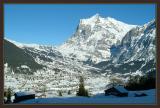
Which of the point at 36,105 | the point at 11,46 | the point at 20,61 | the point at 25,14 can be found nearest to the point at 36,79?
the point at 20,61

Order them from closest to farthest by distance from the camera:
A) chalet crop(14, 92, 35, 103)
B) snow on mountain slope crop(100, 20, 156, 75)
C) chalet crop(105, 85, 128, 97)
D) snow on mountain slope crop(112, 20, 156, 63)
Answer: chalet crop(14, 92, 35, 103), chalet crop(105, 85, 128, 97), snow on mountain slope crop(100, 20, 156, 75), snow on mountain slope crop(112, 20, 156, 63)

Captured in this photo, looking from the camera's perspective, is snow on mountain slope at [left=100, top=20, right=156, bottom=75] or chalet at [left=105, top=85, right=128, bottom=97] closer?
chalet at [left=105, top=85, right=128, bottom=97]

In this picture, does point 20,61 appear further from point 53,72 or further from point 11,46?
point 53,72

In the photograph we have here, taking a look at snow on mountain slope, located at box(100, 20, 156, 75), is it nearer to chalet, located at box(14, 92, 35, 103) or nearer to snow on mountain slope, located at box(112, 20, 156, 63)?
snow on mountain slope, located at box(112, 20, 156, 63)

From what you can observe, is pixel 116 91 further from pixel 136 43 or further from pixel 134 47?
pixel 136 43

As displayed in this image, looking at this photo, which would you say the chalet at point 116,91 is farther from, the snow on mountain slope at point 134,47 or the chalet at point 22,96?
the snow on mountain slope at point 134,47

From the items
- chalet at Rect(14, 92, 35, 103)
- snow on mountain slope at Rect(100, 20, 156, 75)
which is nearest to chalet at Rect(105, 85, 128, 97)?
chalet at Rect(14, 92, 35, 103)

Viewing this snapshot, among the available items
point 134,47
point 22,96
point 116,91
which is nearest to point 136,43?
point 134,47

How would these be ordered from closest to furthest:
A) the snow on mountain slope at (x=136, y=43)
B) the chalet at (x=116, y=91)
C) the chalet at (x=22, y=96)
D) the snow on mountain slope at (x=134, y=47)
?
1. the chalet at (x=22, y=96)
2. the chalet at (x=116, y=91)
3. the snow on mountain slope at (x=134, y=47)
4. the snow on mountain slope at (x=136, y=43)

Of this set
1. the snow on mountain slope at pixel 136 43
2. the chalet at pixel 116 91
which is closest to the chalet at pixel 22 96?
the chalet at pixel 116 91
